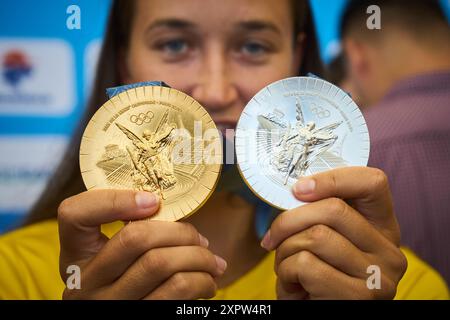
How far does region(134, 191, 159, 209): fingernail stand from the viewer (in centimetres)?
85

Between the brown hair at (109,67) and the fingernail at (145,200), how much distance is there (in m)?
0.27

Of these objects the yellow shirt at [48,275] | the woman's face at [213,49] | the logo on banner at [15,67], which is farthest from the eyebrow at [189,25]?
the yellow shirt at [48,275]

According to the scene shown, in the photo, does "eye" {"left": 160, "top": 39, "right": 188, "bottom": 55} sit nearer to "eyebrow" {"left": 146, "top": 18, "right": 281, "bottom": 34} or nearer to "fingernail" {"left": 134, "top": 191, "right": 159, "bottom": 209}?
"eyebrow" {"left": 146, "top": 18, "right": 281, "bottom": 34}

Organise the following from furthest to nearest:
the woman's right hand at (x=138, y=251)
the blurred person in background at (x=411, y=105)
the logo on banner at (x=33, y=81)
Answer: the blurred person in background at (x=411, y=105) < the logo on banner at (x=33, y=81) < the woman's right hand at (x=138, y=251)

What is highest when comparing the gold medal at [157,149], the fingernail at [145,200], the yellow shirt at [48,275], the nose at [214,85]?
the nose at [214,85]

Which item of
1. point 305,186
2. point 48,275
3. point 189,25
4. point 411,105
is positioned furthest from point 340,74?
point 48,275

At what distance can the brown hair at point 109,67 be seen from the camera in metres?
1.12

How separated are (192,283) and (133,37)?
556 mm

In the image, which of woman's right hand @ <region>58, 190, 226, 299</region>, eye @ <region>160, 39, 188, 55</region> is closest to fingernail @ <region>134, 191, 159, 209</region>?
woman's right hand @ <region>58, 190, 226, 299</region>

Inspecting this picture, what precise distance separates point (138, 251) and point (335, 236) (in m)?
0.33

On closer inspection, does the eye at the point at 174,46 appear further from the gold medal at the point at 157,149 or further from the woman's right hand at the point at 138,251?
the woman's right hand at the point at 138,251

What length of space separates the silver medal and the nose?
16 cm
